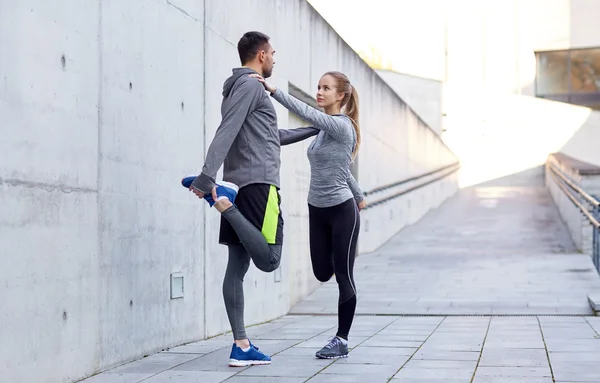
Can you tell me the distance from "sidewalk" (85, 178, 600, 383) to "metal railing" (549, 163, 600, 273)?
28cm

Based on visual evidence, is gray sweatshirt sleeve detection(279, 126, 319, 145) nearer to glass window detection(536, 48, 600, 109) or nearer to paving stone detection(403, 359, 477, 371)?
paving stone detection(403, 359, 477, 371)

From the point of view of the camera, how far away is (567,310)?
319 inches

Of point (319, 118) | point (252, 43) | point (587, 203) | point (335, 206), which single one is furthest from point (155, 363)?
point (587, 203)

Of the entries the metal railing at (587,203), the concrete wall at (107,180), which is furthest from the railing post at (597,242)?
the concrete wall at (107,180)

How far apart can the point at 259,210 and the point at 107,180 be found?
0.85 m

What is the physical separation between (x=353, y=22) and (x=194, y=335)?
Result: 30.0 m

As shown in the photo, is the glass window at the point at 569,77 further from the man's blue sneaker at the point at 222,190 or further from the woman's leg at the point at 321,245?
the man's blue sneaker at the point at 222,190

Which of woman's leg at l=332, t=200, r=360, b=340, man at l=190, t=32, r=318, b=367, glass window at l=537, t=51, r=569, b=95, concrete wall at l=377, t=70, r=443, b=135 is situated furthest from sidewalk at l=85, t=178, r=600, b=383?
glass window at l=537, t=51, r=569, b=95

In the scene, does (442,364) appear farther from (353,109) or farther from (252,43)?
(252,43)

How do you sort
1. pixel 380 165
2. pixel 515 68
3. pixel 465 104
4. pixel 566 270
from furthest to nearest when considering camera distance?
pixel 515 68
pixel 465 104
pixel 380 165
pixel 566 270

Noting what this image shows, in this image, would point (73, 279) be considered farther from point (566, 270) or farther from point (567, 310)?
point (566, 270)

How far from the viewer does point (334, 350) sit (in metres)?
5.23

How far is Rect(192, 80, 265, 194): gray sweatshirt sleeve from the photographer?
4.56 meters

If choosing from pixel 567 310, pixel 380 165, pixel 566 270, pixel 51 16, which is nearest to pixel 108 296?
pixel 51 16
